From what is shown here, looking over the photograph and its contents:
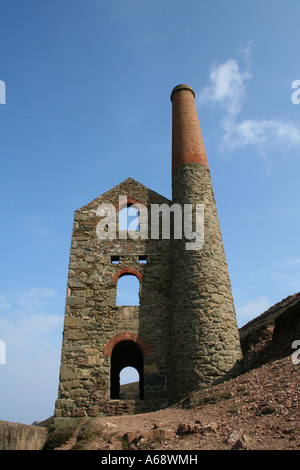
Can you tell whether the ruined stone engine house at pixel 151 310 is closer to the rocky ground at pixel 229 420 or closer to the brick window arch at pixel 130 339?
the brick window arch at pixel 130 339

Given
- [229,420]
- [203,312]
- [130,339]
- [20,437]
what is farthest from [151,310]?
[20,437]

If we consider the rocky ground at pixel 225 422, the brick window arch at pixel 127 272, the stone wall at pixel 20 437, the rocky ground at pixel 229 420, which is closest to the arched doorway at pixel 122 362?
the brick window arch at pixel 127 272

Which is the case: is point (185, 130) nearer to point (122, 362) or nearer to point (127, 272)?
point (127, 272)

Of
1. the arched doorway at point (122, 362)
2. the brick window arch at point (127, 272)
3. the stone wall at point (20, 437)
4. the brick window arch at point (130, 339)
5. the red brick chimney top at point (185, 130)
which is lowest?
the stone wall at point (20, 437)

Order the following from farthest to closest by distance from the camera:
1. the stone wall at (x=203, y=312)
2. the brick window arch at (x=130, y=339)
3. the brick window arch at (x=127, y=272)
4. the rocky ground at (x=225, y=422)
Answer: the brick window arch at (x=127, y=272) < the brick window arch at (x=130, y=339) < the stone wall at (x=203, y=312) < the rocky ground at (x=225, y=422)

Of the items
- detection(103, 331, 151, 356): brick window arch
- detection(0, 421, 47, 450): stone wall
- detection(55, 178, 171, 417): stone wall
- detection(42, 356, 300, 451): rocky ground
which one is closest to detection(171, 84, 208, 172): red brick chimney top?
detection(55, 178, 171, 417): stone wall

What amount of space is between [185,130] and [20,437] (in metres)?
13.0

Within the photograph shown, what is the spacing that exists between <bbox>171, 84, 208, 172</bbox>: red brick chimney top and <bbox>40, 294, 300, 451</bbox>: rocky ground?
7.72 meters

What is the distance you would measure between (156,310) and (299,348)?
4913mm

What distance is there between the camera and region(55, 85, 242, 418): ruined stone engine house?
10.8m

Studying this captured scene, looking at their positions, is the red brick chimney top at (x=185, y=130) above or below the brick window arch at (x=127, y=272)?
above

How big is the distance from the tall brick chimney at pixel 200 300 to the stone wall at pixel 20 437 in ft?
14.2

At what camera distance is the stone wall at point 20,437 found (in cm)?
655
